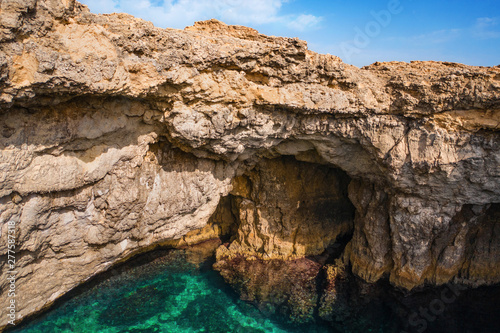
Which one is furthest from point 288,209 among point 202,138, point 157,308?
point 157,308

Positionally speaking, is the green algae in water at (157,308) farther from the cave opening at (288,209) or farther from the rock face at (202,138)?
the cave opening at (288,209)

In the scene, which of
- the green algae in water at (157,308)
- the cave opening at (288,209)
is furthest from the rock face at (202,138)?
the cave opening at (288,209)

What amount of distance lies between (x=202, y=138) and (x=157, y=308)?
694 centimetres

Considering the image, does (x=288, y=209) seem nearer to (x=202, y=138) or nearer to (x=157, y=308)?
(x=202, y=138)

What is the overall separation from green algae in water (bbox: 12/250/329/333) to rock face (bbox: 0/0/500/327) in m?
1.67

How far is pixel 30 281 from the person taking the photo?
8.59 meters

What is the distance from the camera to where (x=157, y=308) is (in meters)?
11.1

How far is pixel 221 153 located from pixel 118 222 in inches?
152

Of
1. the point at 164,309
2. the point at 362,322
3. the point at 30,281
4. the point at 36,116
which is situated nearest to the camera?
the point at 36,116


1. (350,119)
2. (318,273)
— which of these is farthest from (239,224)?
(350,119)

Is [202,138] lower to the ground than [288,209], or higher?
higher

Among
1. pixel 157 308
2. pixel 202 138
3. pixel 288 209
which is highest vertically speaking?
pixel 202 138

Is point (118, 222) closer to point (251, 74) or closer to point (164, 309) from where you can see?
point (164, 309)

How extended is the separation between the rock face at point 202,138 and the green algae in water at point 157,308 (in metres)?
1.67
